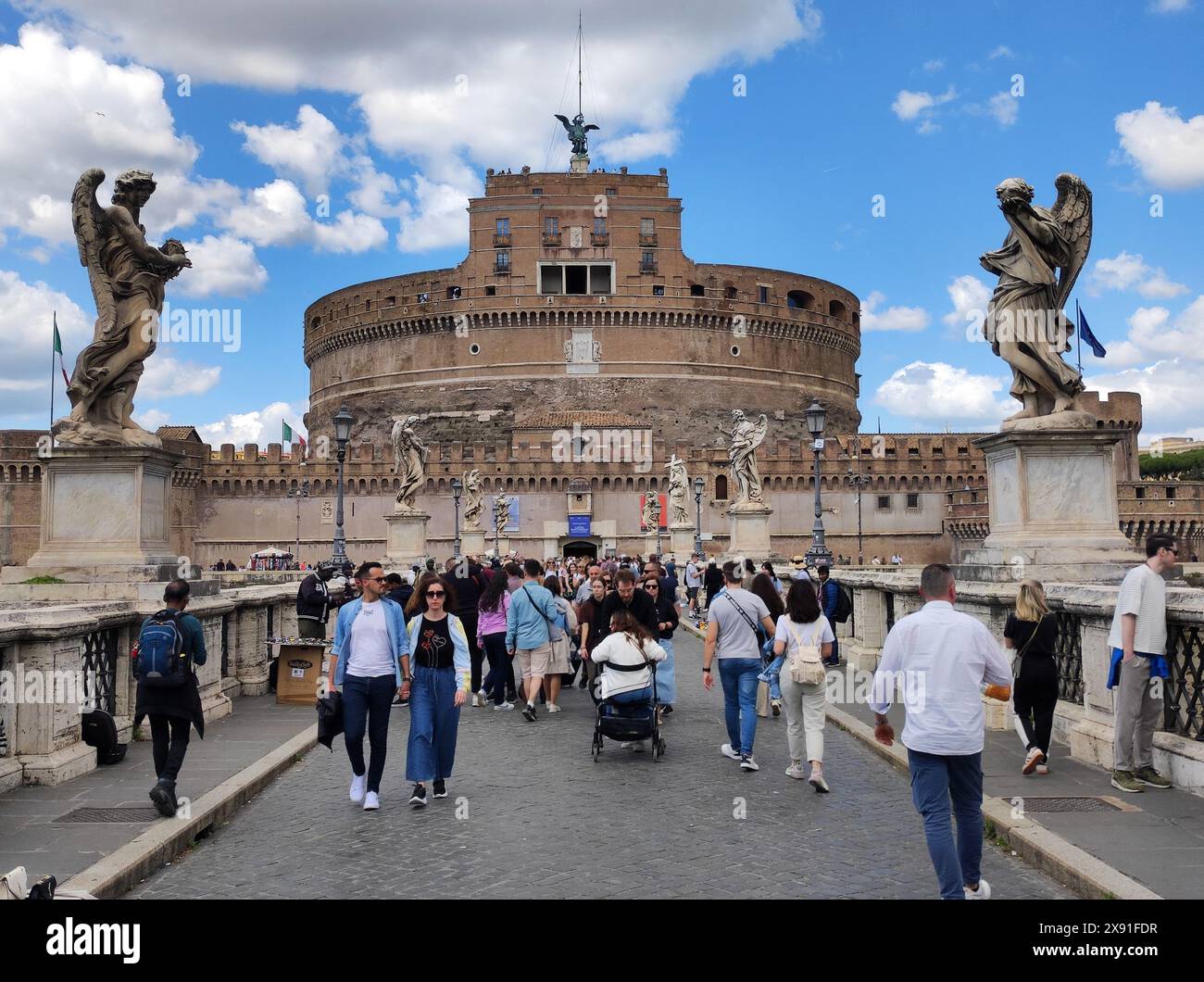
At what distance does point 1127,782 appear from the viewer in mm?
6152

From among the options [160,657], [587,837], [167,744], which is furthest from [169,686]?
[587,837]

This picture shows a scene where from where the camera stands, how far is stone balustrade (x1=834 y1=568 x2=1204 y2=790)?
20.3 feet

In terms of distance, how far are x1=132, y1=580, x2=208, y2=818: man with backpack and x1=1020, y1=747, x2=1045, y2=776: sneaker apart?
4911 mm

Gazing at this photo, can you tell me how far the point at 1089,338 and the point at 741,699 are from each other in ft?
116

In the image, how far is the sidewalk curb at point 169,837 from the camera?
4773 mm

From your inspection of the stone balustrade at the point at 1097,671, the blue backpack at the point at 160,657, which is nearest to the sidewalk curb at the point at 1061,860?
the stone balustrade at the point at 1097,671

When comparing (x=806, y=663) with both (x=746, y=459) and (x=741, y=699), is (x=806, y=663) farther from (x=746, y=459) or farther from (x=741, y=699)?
(x=746, y=459)

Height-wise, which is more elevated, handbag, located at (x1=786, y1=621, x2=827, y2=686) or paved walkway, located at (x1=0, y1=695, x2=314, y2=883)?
handbag, located at (x1=786, y1=621, x2=827, y2=686)

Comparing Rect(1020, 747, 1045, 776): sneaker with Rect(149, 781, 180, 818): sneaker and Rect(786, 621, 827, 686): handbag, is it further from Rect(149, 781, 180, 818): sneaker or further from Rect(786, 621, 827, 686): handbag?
Rect(149, 781, 180, 818): sneaker

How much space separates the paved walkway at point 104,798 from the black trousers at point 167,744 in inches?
9.4

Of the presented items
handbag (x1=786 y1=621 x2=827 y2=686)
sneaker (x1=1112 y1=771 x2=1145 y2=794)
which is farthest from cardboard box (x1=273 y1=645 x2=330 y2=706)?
sneaker (x1=1112 y1=771 x2=1145 y2=794)

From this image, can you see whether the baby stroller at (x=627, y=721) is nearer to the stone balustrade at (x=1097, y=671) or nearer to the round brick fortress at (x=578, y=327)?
the stone balustrade at (x=1097, y=671)

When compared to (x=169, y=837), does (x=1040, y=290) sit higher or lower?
higher
